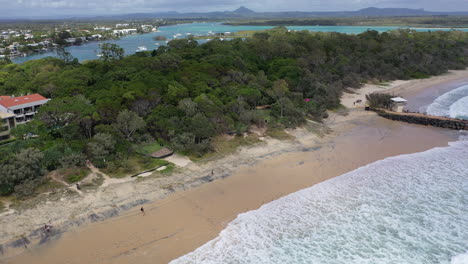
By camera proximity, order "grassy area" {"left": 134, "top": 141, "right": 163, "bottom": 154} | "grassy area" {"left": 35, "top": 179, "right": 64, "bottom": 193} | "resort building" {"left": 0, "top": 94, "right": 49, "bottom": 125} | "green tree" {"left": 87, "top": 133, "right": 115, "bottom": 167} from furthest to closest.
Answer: "resort building" {"left": 0, "top": 94, "right": 49, "bottom": 125}
"grassy area" {"left": 134, "top": 141, "right": 163, "bottom": 154}
"green tree" {"left": 87, "top": 133, "right": 115, "bottom": 167}
"grassy area" {"left": 35, "top": 179, "right": 64, "bottom": 193}

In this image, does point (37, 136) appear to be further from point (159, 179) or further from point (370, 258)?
point (370, 258)

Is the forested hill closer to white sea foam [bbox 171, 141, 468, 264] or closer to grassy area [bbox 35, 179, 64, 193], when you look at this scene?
grassy area [bbox 35, 179, 64, 193]

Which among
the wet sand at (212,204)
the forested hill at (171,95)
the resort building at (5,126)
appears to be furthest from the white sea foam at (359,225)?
the resort building at (5,126)

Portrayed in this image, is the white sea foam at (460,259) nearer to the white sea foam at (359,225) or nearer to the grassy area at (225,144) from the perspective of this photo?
the white sea foam at (359,225)

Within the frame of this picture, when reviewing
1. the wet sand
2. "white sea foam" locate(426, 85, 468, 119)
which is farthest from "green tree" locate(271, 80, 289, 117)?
"white sea foam" locate(426, 85, 468, 119)

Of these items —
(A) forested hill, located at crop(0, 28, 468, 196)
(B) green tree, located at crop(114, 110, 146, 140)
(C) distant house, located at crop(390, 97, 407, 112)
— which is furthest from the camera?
(C) distant house, located at crop(390, 97, 407, 112)

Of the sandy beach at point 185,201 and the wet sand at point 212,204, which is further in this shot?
the sandy beach at point 185,201

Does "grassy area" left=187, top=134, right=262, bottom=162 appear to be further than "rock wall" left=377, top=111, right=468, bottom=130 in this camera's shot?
No
